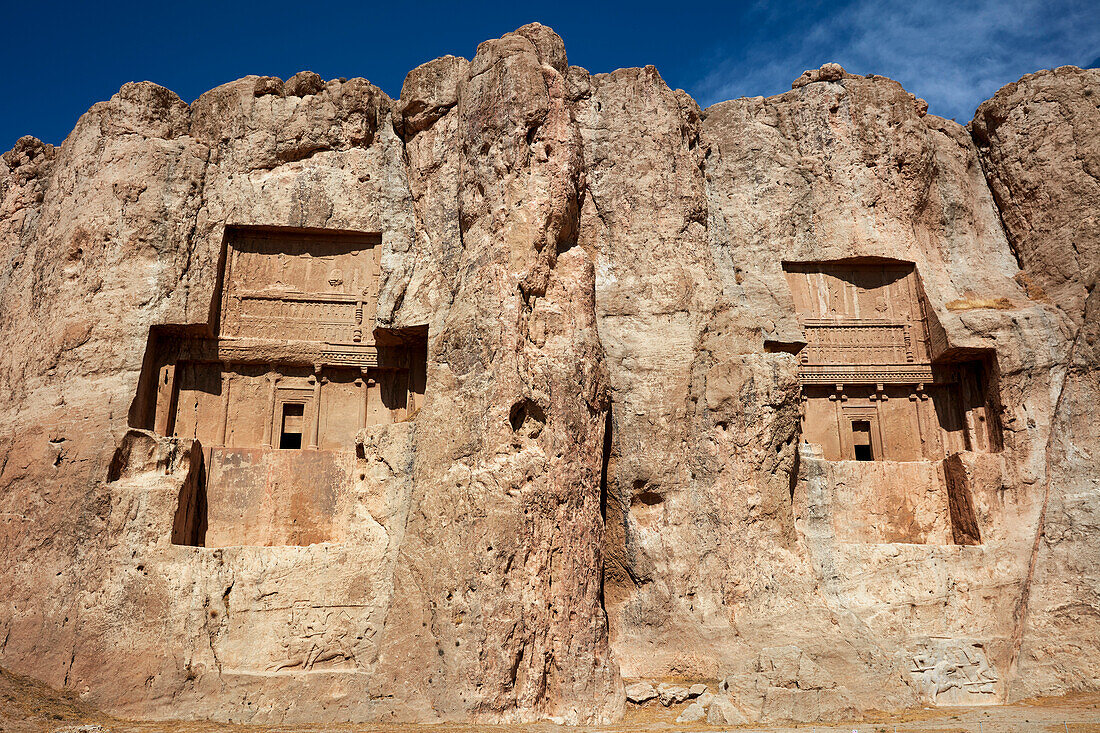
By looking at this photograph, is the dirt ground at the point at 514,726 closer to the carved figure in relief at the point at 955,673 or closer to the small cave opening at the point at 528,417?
the carved figure in relief at the point at 955,673

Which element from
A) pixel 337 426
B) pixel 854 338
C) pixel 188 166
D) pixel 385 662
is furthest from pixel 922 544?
pixel 188 166

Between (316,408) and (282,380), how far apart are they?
0.72m

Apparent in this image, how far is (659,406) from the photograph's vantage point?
13055 millimetres

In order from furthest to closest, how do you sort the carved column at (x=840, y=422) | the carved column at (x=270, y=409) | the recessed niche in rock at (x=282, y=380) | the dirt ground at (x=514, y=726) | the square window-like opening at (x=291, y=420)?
the carved column at (x=840, y=422)
the square window-like opening at (x=291, y=420)
the carved column at (x=270, y=409)
the recessed niche in rock at (x=282, y=380)
the dirt ground at (x=514, y=726)

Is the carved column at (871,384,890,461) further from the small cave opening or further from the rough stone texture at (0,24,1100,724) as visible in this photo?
the small cave opening

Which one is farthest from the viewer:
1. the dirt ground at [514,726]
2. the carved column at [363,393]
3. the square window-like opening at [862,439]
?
the square window-like opening at [862,439]

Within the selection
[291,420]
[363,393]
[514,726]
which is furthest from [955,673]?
[291,420]

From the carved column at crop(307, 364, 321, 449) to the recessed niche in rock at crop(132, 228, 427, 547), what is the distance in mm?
16

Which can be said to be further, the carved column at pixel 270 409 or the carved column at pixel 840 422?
the carved column at pixel 840 422

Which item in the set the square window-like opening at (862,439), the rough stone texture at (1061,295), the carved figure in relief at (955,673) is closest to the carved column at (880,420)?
the square window-like opening at (862,439)

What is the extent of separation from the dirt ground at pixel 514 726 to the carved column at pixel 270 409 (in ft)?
14.5

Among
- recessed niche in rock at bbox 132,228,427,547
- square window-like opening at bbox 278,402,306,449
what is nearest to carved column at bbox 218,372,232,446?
recessed niche in rock at bbox 132,228,427,547

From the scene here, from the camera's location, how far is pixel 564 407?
11773 mm

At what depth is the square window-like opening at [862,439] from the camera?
14.8 metres
